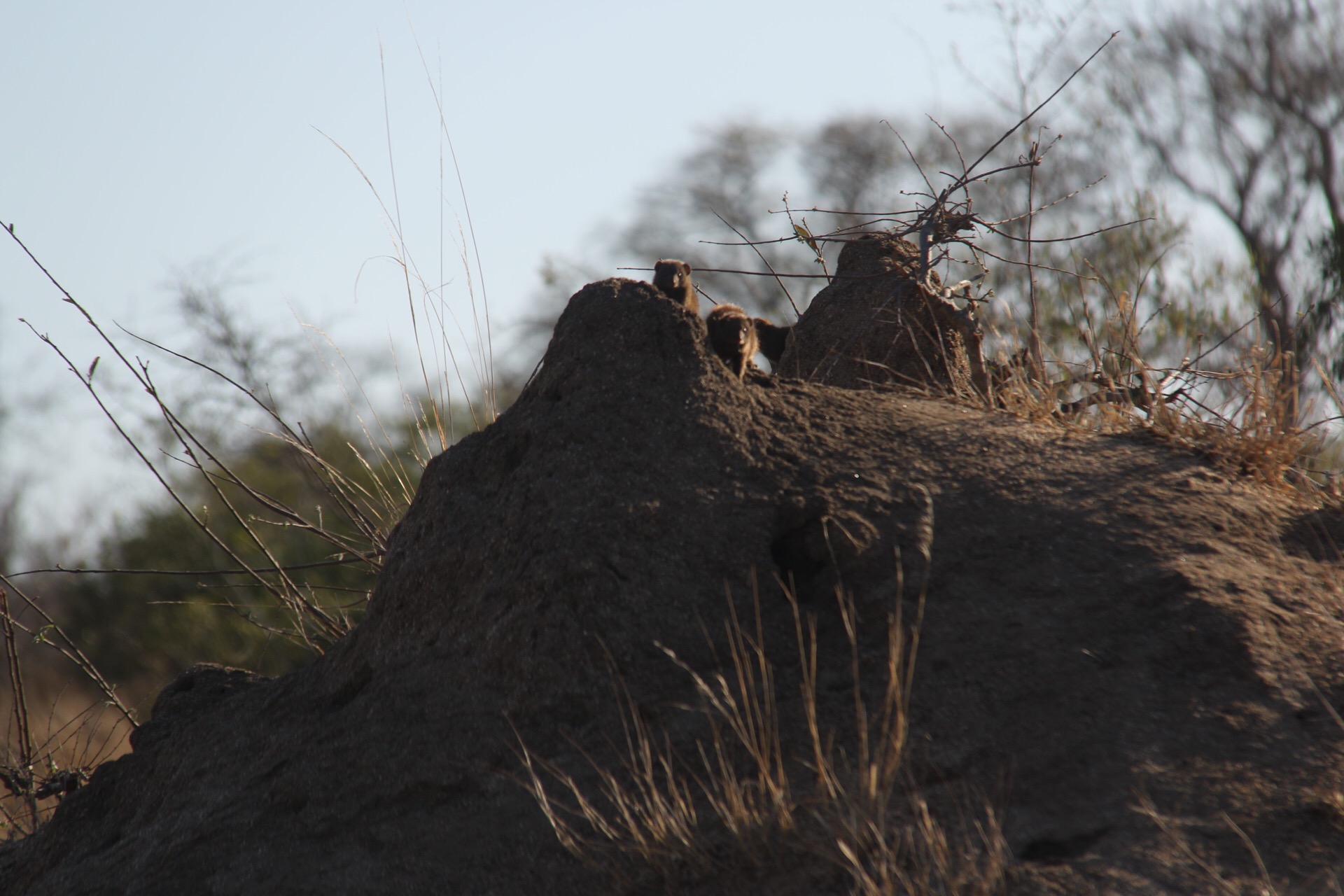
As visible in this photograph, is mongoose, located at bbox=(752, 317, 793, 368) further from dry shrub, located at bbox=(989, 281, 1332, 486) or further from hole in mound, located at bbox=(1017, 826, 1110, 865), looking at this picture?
hole in mound, located at bbox=(1017, 826, 1110, 865)

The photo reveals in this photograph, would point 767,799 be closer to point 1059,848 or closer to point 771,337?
point 1059,848

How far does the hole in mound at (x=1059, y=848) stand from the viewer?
2.09 meters

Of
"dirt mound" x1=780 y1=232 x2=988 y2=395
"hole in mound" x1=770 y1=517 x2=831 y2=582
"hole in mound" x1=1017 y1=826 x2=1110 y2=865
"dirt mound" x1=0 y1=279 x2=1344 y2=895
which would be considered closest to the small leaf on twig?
"dirt mound" x1=780 y1=232 x2=988 y2=395

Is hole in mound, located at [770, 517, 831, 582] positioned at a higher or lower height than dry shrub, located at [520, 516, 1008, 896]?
higher

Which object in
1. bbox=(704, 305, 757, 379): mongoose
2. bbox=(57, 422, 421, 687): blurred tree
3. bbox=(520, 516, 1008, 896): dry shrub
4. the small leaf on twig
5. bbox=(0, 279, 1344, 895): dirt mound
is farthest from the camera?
bbox=(57, 422, 421, 687): blurred tree

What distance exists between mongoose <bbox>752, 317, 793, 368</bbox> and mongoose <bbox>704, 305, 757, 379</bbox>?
75cm

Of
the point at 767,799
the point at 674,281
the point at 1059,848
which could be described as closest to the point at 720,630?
the point at 767,799

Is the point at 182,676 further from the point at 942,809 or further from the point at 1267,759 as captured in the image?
the point at 1267,759

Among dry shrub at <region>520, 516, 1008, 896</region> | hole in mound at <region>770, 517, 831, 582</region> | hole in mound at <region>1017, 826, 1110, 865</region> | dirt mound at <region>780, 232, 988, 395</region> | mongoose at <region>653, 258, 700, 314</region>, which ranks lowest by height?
hole in mound at <region>1017, 826, 1110, 865</region>

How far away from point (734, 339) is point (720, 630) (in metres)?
0.89

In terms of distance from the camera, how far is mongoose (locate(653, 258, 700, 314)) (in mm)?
3248

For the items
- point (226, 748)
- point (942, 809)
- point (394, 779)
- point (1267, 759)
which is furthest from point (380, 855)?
point (1267, 759)

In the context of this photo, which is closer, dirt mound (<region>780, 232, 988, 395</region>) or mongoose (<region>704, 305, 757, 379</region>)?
mongoose (<region>704, 305, 757, 379</region>)

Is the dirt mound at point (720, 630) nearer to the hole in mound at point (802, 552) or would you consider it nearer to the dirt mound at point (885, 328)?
the hole in mound at point (802, 552)
